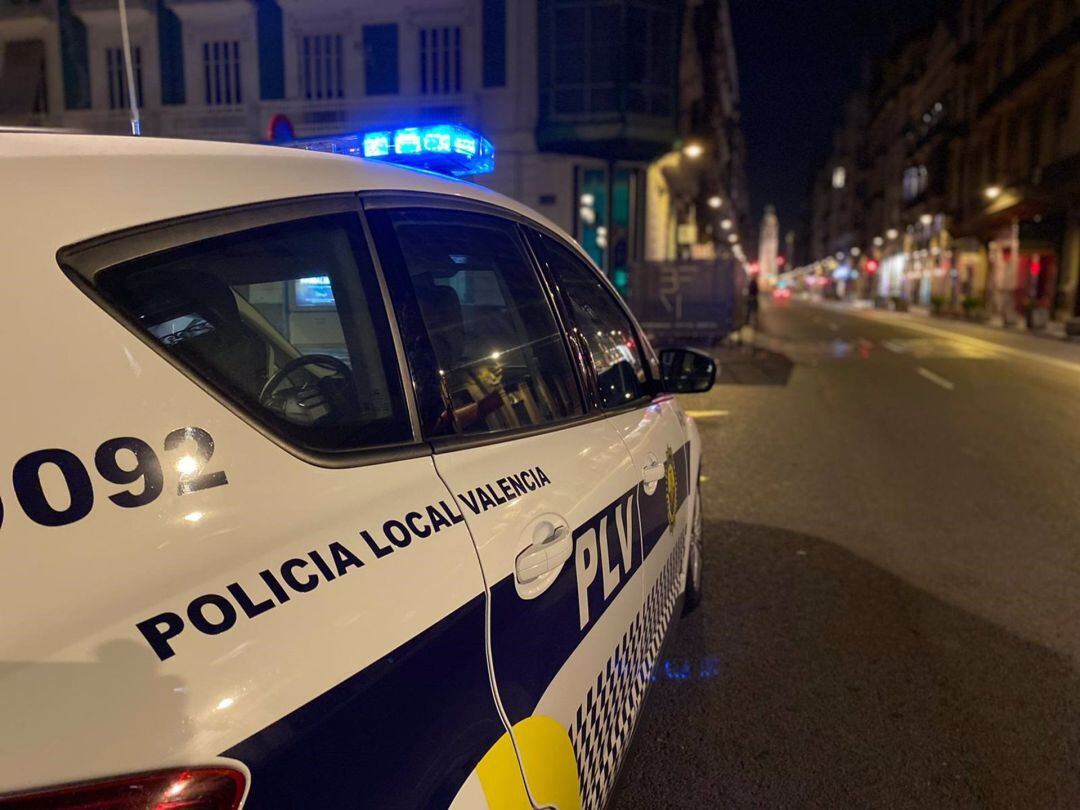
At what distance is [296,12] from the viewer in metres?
22.3

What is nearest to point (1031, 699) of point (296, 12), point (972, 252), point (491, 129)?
point (491, 129)

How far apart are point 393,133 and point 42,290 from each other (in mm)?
1796

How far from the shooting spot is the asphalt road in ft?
9.09

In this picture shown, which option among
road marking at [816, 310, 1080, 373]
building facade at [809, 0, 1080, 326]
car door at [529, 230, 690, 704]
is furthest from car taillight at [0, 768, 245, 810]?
building facade at [809, 0, 1080, 326]

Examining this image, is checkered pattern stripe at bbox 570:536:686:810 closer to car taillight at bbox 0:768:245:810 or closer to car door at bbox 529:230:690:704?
car door at bbox 529:230:690:704

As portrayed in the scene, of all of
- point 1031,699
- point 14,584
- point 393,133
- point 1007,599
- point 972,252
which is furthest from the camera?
point 972,252

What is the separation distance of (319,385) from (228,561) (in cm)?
50

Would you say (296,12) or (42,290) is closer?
(42,290)

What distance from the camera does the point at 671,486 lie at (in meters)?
2.94

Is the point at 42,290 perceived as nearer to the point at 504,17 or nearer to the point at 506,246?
the point at 506,246

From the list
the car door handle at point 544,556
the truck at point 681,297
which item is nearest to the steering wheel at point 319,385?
the car door handle at point 544,556

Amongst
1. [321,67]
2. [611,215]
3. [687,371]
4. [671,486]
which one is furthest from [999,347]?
[671,486]

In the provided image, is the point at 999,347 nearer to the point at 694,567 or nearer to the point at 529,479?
the point at 694,567

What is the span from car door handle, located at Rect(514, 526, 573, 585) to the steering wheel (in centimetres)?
44
